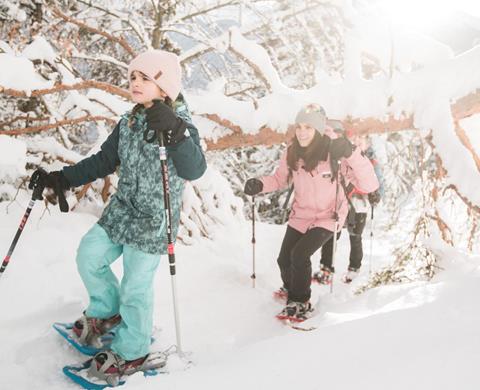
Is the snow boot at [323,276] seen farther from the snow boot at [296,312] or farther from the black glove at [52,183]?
the black glove at [52,183]

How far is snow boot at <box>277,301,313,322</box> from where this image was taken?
13.4ft

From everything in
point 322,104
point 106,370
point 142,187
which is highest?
point 322,104

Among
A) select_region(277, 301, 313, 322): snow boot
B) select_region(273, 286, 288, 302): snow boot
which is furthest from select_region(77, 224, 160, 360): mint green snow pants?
select_region(273, 286, 288, 302): snow boot

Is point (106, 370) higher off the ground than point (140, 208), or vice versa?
point (140, 208)

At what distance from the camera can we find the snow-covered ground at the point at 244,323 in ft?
5.78

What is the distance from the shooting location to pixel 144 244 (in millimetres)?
2773

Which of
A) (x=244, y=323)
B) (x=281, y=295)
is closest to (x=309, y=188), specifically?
(x=281, y=295)

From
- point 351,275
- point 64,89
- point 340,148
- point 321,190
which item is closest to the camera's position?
point 340,148

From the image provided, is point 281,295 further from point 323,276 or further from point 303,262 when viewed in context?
point 323,276

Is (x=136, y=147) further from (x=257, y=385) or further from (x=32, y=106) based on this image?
(x=32, y=106)

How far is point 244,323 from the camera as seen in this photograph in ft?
13.4

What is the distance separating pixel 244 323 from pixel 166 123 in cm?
226

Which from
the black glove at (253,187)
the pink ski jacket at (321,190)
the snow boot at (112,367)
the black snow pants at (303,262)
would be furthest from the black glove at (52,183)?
the pink ski jacket at (321,190)

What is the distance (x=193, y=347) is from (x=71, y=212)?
8.22ft
